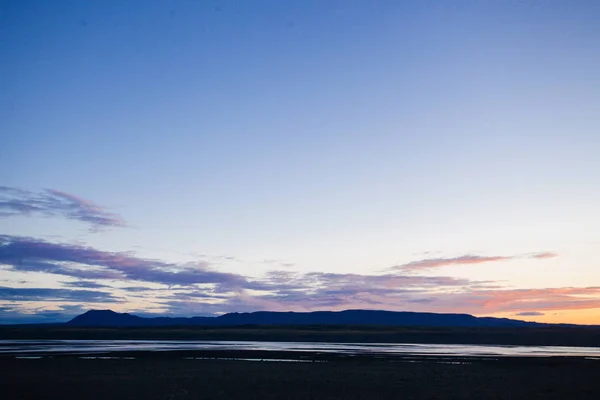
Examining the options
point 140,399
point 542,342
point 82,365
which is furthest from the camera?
point 542,342

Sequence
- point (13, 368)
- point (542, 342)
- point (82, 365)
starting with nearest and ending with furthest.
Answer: point (13, 368), point (82, 365), point (542, 342)

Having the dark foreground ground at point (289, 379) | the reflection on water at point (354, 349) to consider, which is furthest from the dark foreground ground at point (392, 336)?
the dark foreground ground at point (289, 379)

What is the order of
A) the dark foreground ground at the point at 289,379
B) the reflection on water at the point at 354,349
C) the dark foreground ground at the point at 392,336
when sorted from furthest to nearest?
1. the dark foreground ground at the point at 392,336
2. the reflection on water at the point at 354,349
3. the dark foreground ground at the point at 289,379

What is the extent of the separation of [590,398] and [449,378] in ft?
28.0

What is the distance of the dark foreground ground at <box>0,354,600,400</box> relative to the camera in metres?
26.0

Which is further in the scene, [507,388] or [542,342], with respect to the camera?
[542,342]

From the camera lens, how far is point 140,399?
78.9ft

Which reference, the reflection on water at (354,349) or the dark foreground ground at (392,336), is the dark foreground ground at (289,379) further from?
the dark foreground ground at (392,336)

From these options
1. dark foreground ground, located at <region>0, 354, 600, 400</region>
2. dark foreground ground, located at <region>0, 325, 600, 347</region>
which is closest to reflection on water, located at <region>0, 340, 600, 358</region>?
dark foreground ground, located at <region>0, 354, 600, 400</region>

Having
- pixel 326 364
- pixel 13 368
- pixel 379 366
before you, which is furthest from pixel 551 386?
pixel 13 368

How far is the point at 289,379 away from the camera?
3192 centimetres

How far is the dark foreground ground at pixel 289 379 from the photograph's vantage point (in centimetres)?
2597

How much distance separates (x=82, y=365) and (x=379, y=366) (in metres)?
20.8

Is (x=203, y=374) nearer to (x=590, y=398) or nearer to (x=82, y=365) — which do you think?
(x=82, y=365)
